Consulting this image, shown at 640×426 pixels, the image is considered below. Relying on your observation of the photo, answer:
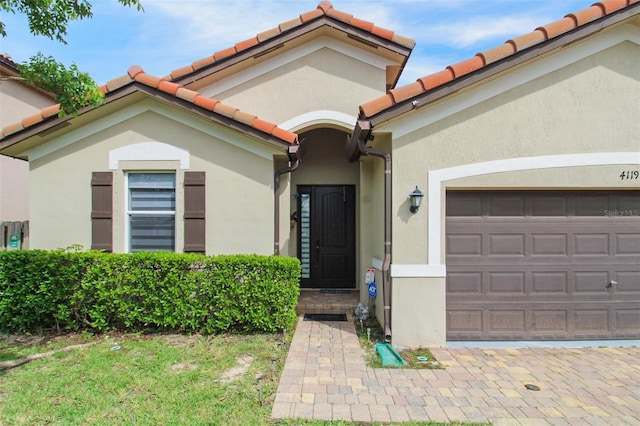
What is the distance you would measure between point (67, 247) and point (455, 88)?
762cm

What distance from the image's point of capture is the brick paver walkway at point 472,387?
393 cm

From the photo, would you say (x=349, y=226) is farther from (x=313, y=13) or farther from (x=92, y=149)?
(x=92, y=149)

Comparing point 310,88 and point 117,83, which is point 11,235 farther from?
point 310,88

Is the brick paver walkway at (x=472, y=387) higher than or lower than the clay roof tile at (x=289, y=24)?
lower

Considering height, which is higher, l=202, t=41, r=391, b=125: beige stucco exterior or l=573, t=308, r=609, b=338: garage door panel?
l=202, t=41, r=391, b=125: beige stucco exterior

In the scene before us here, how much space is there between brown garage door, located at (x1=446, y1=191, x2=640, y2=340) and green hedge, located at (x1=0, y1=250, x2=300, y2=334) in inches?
121

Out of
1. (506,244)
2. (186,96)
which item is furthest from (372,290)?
(186,96)

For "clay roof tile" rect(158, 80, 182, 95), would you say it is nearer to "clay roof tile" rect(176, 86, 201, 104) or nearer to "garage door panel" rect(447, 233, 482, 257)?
"clay roof tile" rect(176, 86, 201, 104)

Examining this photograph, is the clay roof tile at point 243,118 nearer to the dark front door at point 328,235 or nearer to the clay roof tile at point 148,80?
the clay roof tile at point 148,80

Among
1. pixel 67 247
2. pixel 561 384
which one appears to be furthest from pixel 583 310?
pixel 67 247

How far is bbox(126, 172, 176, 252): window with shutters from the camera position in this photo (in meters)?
7.18

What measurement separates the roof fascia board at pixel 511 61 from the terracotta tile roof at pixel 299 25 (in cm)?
297

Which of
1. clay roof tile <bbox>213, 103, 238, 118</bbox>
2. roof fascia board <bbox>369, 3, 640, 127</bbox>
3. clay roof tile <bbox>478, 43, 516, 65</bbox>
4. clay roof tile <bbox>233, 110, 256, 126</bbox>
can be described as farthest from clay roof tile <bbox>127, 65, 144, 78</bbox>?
clay roof tile <bbox>478, 43, 516, 65</bbox>

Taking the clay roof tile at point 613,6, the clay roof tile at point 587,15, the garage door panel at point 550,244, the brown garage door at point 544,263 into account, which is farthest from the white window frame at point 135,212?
the clay roof tile at point 613,6
